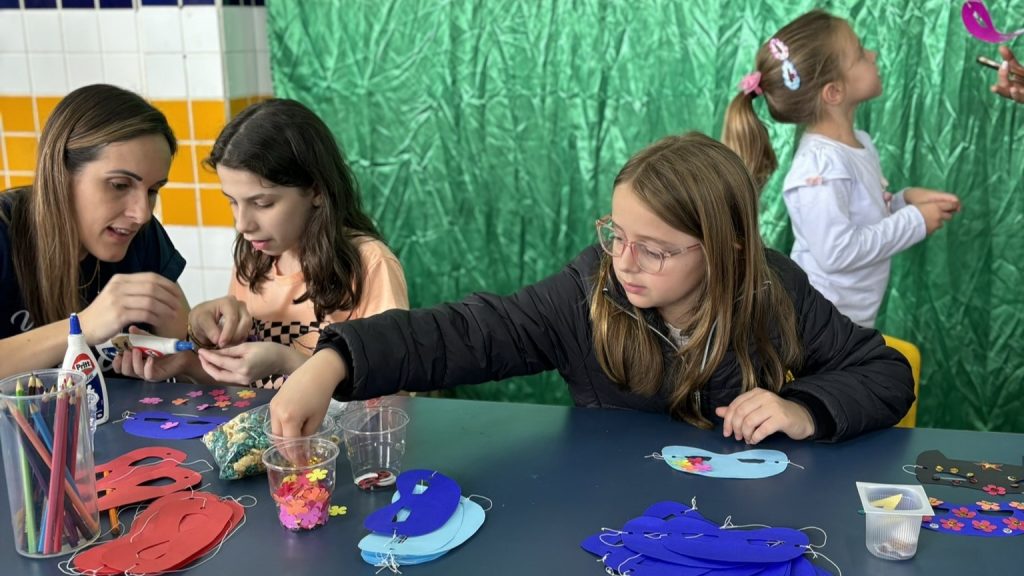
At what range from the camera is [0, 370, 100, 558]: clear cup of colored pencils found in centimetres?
124

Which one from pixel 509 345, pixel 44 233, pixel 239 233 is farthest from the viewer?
pixel 239 233

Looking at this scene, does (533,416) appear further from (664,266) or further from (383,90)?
(383,90)

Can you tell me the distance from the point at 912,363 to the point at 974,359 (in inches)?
48.8

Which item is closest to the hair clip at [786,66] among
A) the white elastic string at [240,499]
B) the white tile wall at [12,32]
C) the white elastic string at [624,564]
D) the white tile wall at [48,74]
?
the white elastic string at [624,564]

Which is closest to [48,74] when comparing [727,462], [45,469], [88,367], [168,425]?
[88,367]

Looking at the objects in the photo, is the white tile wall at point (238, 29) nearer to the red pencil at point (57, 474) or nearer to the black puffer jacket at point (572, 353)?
the black puffer jacket at point (572, 353)

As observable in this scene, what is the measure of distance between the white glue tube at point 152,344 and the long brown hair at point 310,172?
0.44 m

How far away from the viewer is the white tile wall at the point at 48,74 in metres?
3.39

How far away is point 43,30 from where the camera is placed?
3.38 m

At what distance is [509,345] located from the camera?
1.77 metres

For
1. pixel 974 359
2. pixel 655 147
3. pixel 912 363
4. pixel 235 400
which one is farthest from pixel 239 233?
pixel 974 359

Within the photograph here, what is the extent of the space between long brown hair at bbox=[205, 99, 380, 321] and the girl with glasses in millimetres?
595

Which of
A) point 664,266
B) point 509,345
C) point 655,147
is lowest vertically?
point 509,345

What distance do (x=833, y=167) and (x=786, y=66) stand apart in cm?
33
